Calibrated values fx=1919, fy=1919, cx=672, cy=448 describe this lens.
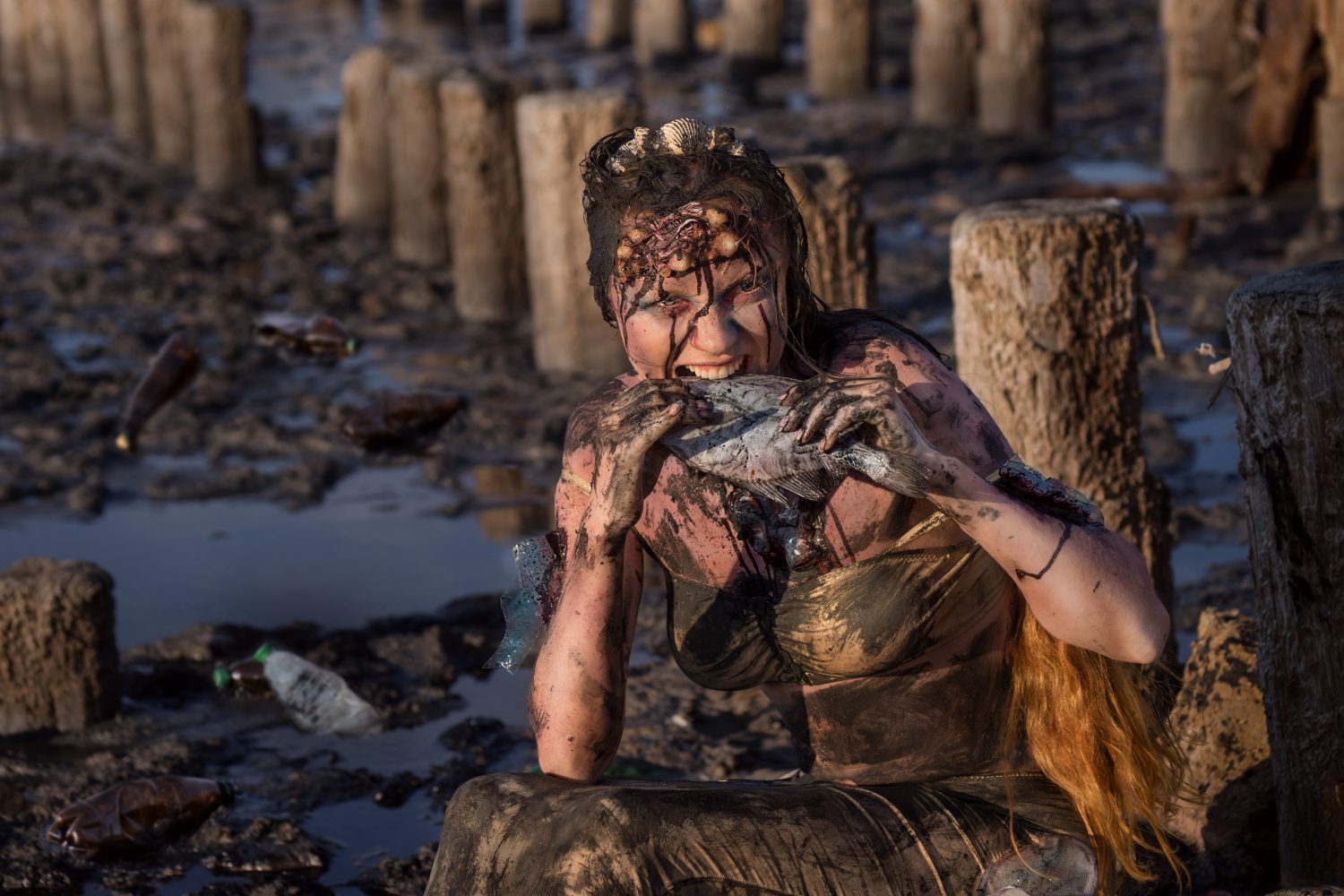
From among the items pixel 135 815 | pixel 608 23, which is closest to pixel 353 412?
pixel 135 815

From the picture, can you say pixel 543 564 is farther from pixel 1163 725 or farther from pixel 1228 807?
pixel 1228 807

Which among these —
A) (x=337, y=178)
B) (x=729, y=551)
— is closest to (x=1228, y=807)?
(x=729, y=551)

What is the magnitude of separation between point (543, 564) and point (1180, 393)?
552cm

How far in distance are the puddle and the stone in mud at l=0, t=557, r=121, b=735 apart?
841 mm

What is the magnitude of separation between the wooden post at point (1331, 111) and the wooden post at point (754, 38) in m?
7.15

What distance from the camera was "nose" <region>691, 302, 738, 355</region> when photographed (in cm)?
319

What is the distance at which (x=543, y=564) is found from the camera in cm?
349

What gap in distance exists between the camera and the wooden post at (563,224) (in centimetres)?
860

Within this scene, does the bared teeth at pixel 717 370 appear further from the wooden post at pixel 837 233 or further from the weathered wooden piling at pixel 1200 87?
the weathered wooden piling at pixel 1200 87

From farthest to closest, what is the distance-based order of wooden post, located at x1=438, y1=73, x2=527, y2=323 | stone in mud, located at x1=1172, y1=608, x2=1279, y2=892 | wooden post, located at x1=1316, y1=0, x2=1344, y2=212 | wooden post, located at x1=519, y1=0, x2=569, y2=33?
wooden post, located at x1=519, y1=0, x2=569, y2=33 < wooden post, located at x1=1316, y1=0, x2=1344, y2=212 < wooden post, located at x1=438, y1=73, x2=527, y2=323 < stone in mud, located at x1=1172, y1=608, x2=1279, y2=892

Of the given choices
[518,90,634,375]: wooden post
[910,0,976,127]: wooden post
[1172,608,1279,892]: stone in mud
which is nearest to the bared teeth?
[1172,608,1279,892]: stone in mud

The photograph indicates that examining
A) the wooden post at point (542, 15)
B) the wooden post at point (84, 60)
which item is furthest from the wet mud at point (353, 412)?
the wooden post at point (542, 15)

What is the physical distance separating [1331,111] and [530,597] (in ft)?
27.6

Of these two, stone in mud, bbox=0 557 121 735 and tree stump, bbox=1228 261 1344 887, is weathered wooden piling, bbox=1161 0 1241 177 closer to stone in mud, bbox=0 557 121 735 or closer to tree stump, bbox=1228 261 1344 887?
stone in mud, bbox=0 557 121 735
